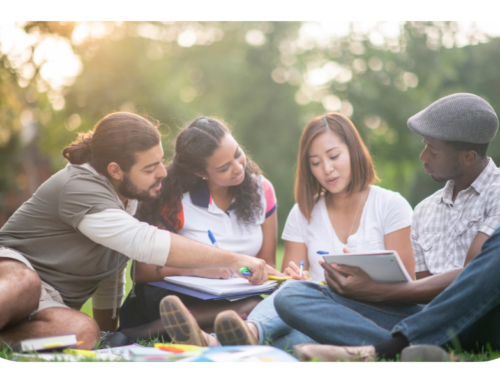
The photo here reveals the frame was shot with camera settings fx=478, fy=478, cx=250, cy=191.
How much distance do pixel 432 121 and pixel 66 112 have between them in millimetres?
16517

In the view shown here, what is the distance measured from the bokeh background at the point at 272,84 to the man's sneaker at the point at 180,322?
1306 cm

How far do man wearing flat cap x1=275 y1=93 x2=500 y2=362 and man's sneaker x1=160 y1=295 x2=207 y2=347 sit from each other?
0.46 metres

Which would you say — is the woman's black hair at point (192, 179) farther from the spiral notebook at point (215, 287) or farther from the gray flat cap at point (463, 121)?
the gray flat cap at point (463, 121)

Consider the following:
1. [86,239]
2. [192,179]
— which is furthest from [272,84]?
[86,239]

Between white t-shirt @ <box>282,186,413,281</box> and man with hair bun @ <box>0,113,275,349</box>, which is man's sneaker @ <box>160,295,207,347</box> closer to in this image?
man with hair bun @ <box>0,113,275,349</box>

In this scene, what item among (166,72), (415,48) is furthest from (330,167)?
(166,72)

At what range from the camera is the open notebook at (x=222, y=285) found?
2867 mm

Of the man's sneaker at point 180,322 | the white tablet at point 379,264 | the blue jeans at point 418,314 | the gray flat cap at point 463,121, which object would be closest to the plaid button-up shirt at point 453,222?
the gray flat cap at point 463,121

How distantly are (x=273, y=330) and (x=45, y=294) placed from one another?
1470 mm

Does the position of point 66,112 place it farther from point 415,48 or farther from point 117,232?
point 117,232

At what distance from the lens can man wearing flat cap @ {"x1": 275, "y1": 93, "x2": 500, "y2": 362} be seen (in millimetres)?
2158

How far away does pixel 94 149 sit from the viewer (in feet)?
10.8

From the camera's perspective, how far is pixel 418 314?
220 cm

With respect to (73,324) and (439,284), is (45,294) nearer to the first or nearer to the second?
(73,324)
